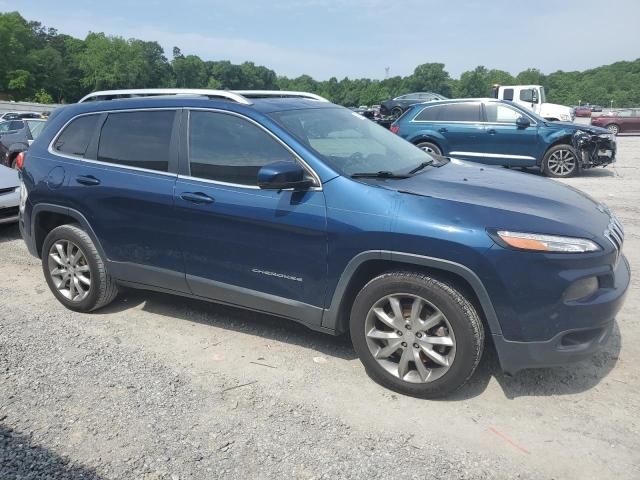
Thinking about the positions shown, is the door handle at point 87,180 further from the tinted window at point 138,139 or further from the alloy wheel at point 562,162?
the alloy wheel at point 562,162

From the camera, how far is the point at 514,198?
3.27 meters

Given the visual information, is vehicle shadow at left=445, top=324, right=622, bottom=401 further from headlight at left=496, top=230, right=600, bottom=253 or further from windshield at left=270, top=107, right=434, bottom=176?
windshield at left=270, top=107, right=434, bottom=176

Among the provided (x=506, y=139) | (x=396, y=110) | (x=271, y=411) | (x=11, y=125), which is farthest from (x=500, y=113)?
(x=396, y=110)

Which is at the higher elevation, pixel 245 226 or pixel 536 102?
pixel 536 102

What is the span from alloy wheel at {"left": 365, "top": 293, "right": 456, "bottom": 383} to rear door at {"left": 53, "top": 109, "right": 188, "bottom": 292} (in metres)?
1.54

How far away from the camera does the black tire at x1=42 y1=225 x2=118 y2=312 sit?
4348mm

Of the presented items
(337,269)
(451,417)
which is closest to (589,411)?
(451,417)

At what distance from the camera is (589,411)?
3.04 meters

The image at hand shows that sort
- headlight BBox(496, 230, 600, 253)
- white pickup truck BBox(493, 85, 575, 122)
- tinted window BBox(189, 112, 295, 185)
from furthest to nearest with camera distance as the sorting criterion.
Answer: white pickup truck BBox(493, 85, 575, 122) < tinted window BBox(189, 112, 295, 185) < headlight BBox(496, 230, 600, 253)

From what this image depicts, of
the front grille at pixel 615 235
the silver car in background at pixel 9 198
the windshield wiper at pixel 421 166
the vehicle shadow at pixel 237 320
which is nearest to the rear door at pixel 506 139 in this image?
the windshield wiper at pixel 421 166

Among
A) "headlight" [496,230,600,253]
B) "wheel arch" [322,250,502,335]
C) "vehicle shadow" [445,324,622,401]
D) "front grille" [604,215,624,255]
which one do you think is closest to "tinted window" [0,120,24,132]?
"wheel arch" [322,250,502,335]

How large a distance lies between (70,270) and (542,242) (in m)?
3.72

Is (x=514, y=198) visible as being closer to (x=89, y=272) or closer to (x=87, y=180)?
(x=87, y=180)

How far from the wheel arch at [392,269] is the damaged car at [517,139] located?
8942 mm
